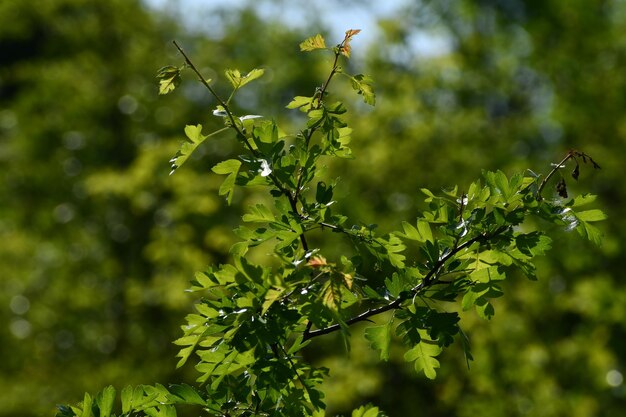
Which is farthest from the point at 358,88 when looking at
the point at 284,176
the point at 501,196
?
the point at 501,196

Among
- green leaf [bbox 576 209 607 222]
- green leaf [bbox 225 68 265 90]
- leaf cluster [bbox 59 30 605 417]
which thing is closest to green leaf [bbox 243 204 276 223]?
leaf cluster [bbox 59 30 605 417]

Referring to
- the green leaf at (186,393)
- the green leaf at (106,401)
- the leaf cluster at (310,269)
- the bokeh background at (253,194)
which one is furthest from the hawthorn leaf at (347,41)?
the bokeh background at (253,194)

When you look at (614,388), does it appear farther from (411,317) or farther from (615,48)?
(411,317)

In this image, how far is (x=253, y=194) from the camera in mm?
12258

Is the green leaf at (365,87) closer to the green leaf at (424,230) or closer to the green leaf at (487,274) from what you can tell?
the green leaf at (424,230)

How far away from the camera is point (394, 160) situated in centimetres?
1076

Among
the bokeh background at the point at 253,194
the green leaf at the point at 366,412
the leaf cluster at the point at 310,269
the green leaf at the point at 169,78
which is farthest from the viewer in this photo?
the bokeh background at the point at 253,194

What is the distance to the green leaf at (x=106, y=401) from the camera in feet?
7.14

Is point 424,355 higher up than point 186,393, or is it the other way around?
point 186,393

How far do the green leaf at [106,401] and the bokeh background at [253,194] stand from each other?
6807mm

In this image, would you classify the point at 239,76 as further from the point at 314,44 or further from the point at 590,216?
the point at 590,216

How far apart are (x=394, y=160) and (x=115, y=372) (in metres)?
4.42

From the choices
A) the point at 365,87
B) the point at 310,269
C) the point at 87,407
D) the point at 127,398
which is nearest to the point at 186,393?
the point at 127,398

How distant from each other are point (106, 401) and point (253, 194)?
33.2ft
